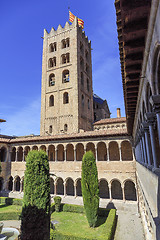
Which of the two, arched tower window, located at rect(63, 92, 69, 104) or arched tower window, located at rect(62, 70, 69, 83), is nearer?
arched tower window, located at rect(63, 92, 69, 104)

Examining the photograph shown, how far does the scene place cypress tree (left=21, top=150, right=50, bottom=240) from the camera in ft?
27.8

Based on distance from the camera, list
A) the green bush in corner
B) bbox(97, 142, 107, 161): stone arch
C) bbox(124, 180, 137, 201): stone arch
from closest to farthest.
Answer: the green bush in corner → bbox(124, 180, 137, 201): stone arch → bbox(97, 142, 107, 161): stone arch

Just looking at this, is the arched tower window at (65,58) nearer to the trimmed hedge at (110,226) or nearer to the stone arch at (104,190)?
the stone arch at (104,190)

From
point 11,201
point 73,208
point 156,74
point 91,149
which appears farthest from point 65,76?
point 156,74

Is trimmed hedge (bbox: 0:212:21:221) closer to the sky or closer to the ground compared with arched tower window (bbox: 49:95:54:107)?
closer to the ground

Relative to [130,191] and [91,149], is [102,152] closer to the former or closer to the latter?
[91,149]

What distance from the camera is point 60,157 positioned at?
76.5 feet

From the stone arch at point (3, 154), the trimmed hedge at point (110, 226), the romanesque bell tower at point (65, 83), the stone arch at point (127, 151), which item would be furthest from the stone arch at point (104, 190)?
the stone arch at point (3, 154)

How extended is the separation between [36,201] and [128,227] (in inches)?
296

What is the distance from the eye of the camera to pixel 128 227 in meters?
12.2

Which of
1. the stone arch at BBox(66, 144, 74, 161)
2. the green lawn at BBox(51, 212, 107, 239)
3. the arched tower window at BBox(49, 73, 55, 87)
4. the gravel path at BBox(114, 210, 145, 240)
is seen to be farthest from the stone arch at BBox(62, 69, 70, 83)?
the gravel path at BBox(114, 210, 145, 240)

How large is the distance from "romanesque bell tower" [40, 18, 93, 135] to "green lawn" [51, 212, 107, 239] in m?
11.6

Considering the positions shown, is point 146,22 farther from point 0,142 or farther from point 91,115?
point 91,115

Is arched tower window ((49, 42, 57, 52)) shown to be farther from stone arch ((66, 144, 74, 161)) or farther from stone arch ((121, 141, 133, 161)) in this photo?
stone arch ((121, 141, 133, 161))
